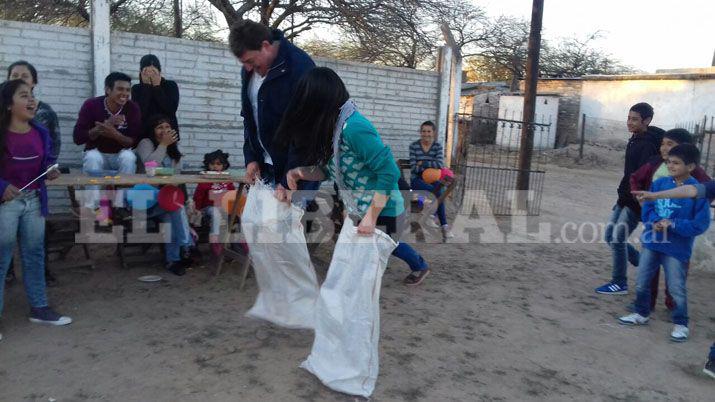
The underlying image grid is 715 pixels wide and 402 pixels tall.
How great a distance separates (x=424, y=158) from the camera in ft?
23.3

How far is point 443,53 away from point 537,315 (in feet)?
17.4

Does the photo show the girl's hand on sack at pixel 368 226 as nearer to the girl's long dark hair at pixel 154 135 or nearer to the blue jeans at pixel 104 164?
the blue jeans at pixel 104 164

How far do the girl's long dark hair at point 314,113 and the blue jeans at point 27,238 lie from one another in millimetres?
1871

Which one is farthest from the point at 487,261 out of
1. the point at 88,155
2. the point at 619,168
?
the point at 619,168

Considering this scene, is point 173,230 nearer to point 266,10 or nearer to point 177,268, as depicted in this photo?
point 177,268

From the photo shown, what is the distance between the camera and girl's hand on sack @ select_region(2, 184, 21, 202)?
3586mm

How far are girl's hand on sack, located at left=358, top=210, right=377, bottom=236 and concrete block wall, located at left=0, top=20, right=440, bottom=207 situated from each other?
4.35 meters

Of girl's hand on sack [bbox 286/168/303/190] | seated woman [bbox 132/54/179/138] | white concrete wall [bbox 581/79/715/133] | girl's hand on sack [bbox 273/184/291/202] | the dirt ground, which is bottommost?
the dirt ground

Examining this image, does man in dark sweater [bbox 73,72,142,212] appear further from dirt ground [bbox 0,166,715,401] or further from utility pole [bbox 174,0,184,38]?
utility pole [bbox 174,0,184,38]

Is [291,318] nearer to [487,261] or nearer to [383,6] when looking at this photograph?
[487,261]

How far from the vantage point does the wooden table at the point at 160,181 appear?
4441mm

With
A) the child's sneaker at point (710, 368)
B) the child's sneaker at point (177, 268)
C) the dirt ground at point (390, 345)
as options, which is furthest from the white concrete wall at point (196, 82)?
the child's sneaker at point (710, 368)

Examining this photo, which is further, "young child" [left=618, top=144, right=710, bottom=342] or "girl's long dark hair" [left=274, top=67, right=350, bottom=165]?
"young child" [left=618, top=144, right=710, bottom=342]

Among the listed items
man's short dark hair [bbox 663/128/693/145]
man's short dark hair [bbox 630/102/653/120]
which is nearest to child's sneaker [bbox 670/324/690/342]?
man's short dark hair [bbox 663/128/693/145]
